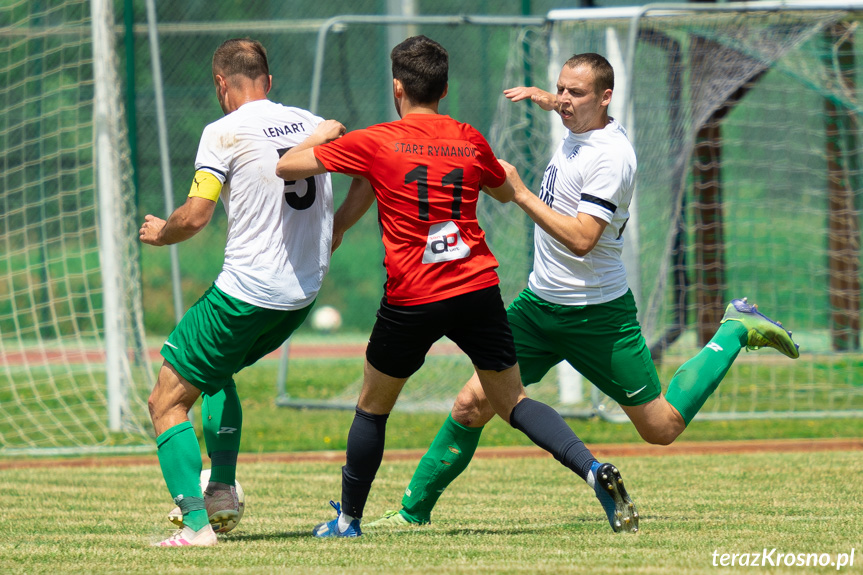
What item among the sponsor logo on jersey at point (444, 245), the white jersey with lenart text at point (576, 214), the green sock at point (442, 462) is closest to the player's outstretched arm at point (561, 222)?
the white jersey with lenart text at point (576, 214)

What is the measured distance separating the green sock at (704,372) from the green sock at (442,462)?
39.1 inches

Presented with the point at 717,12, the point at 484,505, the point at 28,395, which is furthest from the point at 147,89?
the point at 484,505

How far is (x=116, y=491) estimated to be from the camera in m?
6.60

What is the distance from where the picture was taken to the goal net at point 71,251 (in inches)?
347

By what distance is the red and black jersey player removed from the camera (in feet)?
14.6

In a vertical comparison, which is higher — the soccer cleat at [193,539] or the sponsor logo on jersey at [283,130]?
the sponsor logo on jersey at [283,130]

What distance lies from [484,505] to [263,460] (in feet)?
7.95

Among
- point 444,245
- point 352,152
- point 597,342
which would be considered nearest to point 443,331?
point 444,245

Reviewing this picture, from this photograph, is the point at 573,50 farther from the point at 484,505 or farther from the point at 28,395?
the point at 28,395

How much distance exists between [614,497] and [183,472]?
1.81 meters

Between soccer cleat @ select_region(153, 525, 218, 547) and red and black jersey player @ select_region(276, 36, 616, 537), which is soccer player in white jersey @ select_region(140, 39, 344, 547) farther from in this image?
red and black jersey player @ select_region(276, 36, 616, 537)

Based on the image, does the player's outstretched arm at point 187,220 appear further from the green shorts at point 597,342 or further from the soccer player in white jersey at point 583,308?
the green shorts at point 597,342

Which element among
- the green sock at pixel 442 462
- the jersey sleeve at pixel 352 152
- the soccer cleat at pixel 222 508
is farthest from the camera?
the green sock at pixel 442 462

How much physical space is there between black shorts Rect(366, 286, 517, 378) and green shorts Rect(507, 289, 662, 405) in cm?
54
